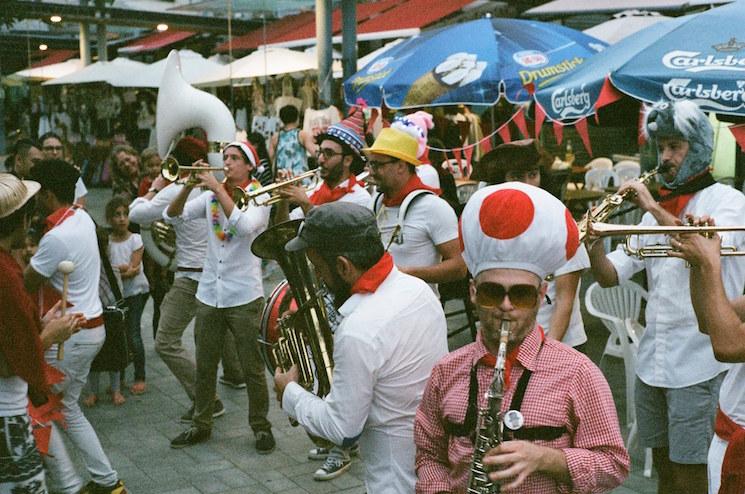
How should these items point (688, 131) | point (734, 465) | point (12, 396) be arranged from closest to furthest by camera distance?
point (734, 465) < point (12, 396) < point (688, 131)

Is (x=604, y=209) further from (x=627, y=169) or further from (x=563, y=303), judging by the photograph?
(x=627, y=169)

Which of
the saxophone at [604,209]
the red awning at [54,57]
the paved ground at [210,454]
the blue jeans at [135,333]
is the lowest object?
the paved ground at [210,454]

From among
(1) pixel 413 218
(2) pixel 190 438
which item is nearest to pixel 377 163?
(1) pixel 413 218

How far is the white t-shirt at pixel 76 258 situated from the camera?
4680mm

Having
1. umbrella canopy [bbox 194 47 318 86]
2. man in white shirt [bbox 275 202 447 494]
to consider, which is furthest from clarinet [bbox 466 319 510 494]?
umbrella canopy [bbox 194 47 318 86]

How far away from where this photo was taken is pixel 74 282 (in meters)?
4.88

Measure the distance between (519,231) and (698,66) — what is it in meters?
3.28

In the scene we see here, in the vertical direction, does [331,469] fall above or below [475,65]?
below

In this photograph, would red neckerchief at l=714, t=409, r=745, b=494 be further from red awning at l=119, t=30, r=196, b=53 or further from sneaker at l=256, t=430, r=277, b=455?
red awning at l=119, t=30, r=196, b=53

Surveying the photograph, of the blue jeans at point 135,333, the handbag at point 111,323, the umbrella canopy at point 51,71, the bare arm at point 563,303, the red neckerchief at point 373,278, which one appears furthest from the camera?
the umbrella canopy at point 51,71

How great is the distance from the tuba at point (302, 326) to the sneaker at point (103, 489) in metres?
1.94

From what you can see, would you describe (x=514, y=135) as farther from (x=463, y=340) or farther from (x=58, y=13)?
(x=58, y=13)

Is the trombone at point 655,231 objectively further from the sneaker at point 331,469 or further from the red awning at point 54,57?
the red awning at point 54,57

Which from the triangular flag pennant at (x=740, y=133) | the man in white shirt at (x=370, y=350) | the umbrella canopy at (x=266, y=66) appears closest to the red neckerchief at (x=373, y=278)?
the man in white shirt at (x=370, y=350)
